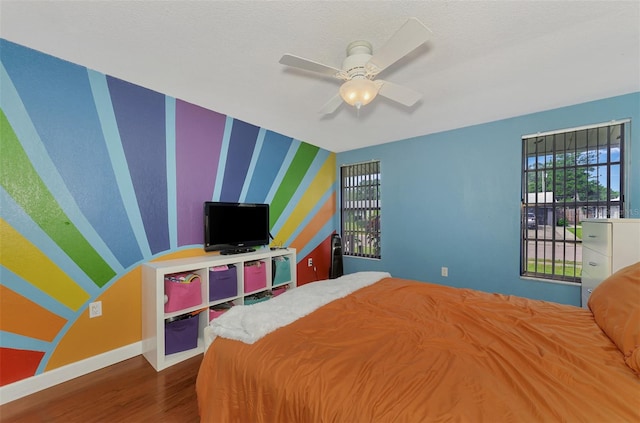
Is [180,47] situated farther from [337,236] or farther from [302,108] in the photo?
[337,236]

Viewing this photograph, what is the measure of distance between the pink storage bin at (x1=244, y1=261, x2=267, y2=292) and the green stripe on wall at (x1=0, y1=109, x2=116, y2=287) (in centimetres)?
119

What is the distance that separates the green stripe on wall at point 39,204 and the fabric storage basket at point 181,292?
0.51m

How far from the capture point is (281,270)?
3143 mm

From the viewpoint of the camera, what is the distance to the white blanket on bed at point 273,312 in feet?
4.36

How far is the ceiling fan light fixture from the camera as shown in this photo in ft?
5.48

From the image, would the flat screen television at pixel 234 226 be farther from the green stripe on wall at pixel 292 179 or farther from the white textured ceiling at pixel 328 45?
the white textured ceiling at pixel 328 45

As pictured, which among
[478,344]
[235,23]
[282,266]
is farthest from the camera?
[282,266]

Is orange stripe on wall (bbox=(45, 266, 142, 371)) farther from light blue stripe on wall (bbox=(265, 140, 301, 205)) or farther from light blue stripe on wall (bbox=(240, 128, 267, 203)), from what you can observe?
light blue stripe on wall (bbox=(265, 140, 301, 205))

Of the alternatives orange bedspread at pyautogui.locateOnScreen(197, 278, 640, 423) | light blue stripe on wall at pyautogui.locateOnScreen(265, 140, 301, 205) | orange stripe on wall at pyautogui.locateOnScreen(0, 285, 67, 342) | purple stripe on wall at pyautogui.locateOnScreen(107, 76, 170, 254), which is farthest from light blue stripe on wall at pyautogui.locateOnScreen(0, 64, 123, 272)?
light blue stripe on wall at pyautogui.locateOnScreen(265, 140, 301, 205)

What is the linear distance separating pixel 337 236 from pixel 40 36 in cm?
367

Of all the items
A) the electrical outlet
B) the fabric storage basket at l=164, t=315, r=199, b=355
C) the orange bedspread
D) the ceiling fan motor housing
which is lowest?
the fabric storage basket at l=164, t=315, r=199, b=355

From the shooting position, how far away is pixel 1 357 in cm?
170

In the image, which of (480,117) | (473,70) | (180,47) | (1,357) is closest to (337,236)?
(480,117)

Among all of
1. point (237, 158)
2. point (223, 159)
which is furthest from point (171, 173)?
point (237, 158)
